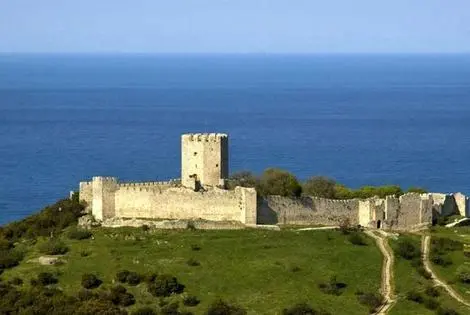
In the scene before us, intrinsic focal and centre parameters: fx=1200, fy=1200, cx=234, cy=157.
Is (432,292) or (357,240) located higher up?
(357,240)

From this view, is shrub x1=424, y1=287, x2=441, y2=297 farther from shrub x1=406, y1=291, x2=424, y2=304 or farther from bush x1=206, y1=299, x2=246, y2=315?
bush x1=206, y1=299, x2=246, y2=315

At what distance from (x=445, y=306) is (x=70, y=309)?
40.8ft

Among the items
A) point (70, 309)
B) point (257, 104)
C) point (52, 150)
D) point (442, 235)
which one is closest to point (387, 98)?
point (257, 104)

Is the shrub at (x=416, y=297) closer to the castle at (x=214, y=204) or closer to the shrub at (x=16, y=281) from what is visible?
the castle at (x=214, y=204)

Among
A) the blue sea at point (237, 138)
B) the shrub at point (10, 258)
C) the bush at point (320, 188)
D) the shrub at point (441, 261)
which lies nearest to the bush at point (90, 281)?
the shrub at point (10, 258)

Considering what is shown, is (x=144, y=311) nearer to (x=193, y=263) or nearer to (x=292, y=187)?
(x=193, y=263)

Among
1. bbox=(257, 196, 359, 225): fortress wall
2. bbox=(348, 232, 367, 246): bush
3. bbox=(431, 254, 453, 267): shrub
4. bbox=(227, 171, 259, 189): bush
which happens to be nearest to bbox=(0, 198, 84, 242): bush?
bbox=(227, 171, 259, 189): bush

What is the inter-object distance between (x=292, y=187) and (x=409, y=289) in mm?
10004

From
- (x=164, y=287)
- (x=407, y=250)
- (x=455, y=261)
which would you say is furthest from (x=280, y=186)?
(x=164, y=287)

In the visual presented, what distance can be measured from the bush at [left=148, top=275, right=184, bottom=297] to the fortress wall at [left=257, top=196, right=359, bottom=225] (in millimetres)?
8422

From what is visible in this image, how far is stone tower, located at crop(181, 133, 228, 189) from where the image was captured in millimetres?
49656

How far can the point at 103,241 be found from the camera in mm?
44938

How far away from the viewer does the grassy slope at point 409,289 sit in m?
39.3

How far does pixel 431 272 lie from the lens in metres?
43.4
